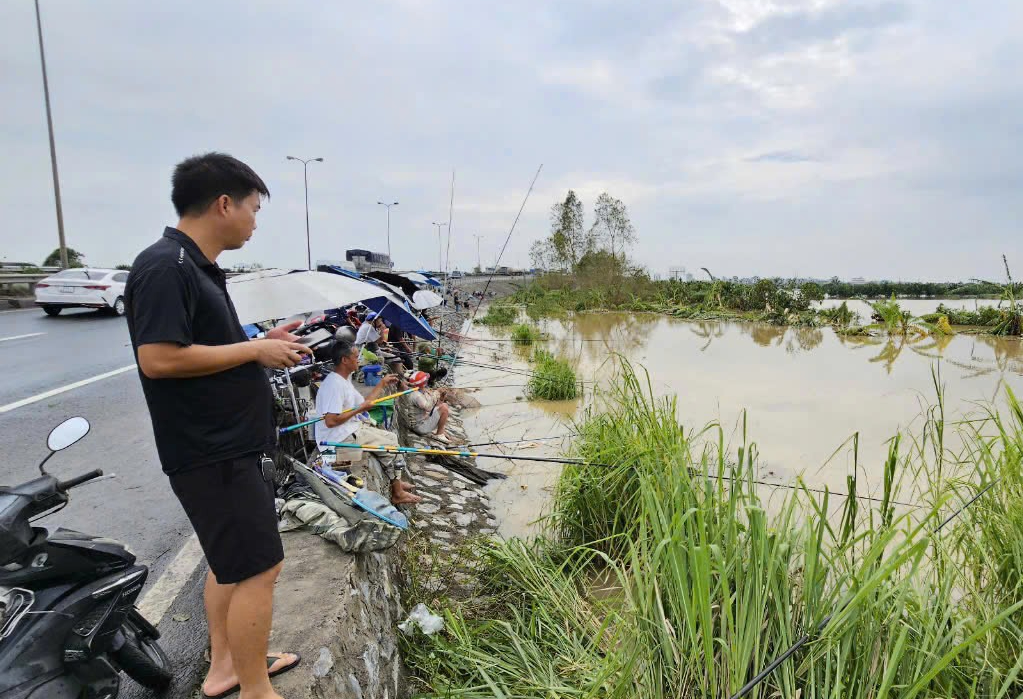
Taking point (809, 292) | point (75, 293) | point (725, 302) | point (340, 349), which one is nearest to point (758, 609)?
point (340, 349)

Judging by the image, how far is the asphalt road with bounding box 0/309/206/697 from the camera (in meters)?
2.60

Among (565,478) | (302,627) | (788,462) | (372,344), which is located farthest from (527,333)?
(302,627)

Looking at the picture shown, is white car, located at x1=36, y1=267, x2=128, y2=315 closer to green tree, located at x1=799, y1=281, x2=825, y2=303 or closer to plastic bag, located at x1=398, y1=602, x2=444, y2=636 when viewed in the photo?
plastic bag, located at x1=398, y1=602, x2=444, y2=636

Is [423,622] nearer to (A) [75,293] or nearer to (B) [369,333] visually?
(B) [369,333]

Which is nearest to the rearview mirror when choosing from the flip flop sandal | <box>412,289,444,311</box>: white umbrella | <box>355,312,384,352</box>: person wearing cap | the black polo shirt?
the black polo shirt

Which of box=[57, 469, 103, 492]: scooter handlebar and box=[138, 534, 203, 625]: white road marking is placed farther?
box=[138, 534, 203, 625]: white road marking

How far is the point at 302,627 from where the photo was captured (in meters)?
2.04

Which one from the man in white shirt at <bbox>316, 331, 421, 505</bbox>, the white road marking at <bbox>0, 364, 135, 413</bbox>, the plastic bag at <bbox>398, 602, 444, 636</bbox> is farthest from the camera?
the white road marking at <bbox>0, 364, 135, 413</bbox>

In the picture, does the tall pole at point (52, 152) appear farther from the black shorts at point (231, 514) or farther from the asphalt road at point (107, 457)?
the black shorts at point (231, 514)

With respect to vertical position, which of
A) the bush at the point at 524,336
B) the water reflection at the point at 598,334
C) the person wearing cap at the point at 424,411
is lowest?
the water reflection at the point at 598,334

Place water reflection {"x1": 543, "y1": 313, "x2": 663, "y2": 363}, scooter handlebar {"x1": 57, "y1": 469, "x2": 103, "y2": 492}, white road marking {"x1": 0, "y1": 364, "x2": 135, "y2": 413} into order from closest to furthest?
scooter handlebar {"x1": 57, "y1": 469, "x2": 103, "y2": 492} → white road marking {"x1": 0, "y1": 364, "x2": 135, "y2": 413} → water reflection {"x1": 543, "y1": 313, "x2": 663, "y2": 363}

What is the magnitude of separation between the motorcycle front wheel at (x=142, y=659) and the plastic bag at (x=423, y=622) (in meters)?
1.04

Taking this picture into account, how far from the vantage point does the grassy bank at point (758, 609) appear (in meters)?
1.74

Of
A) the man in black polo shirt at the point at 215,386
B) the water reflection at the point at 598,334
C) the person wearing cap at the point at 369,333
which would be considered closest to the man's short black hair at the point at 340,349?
the person wearing cap at the point at 369,333
